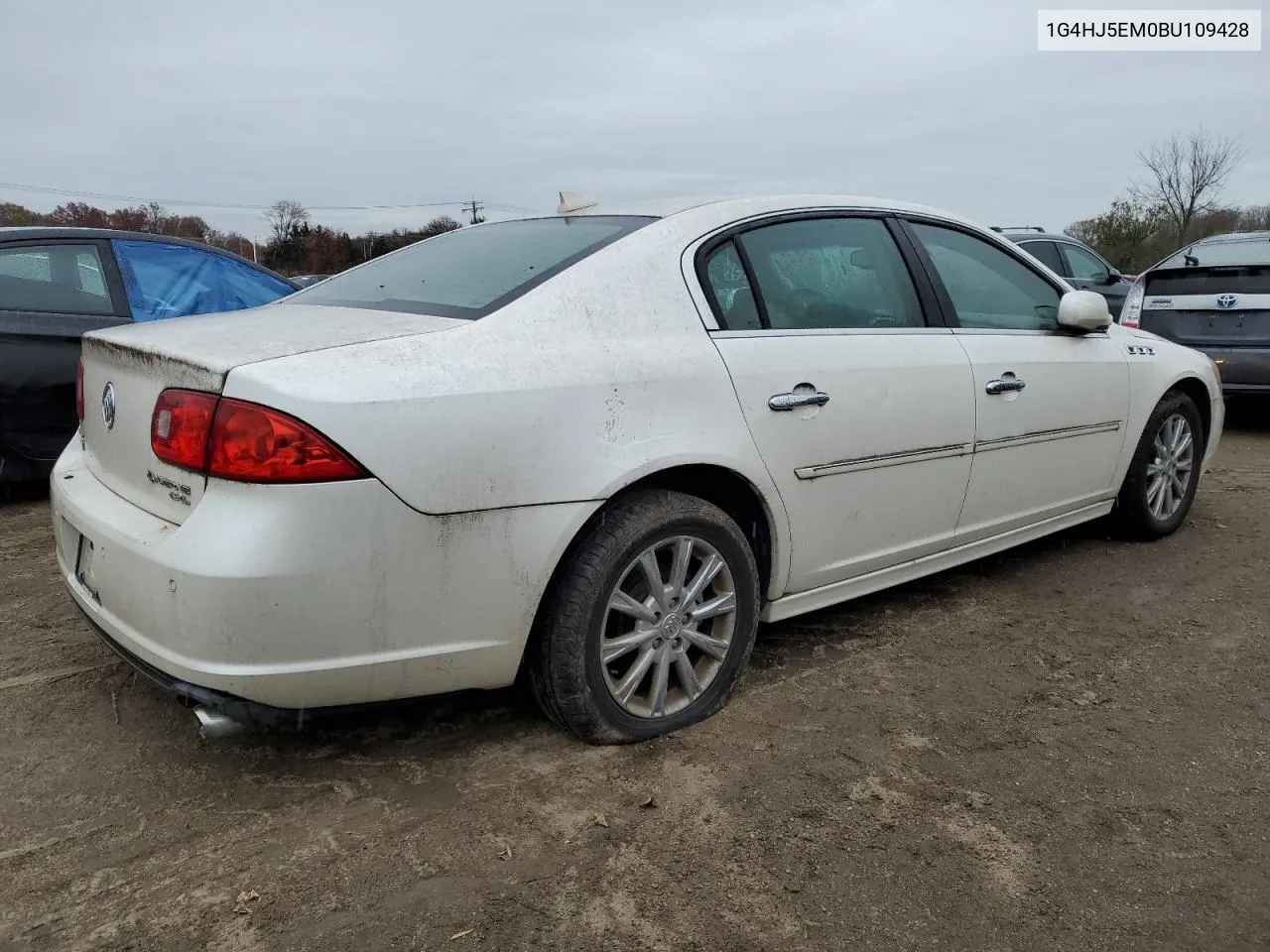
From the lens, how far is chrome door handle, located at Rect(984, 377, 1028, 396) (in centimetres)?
A: 350

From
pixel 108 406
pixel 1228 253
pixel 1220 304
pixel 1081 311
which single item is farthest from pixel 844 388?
pixel 1228 253

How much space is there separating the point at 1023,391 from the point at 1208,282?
15.1 feet

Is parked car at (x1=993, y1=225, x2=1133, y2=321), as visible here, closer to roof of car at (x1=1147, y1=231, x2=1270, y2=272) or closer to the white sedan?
roof of car at (x1=1147, y1=231, x2=1270, y2=272)

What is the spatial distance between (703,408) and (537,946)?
136cm

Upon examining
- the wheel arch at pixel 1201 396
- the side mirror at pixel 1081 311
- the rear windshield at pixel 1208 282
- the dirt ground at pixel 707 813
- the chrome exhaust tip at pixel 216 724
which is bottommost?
the dirt ground at pixel 707 813

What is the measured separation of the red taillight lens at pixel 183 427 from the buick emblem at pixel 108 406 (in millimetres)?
316

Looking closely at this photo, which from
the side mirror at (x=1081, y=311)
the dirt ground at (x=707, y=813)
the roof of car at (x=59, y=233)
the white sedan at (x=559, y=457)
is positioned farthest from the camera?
the roof of car at (x=59, y=233)

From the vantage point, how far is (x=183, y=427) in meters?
2.23

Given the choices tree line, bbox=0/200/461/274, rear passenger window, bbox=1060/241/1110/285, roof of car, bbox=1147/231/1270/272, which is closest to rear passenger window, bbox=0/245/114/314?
roof of car, bbox=1147/231/1270/272

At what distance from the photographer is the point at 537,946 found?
1930mm

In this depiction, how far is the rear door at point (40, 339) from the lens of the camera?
485 centimetres

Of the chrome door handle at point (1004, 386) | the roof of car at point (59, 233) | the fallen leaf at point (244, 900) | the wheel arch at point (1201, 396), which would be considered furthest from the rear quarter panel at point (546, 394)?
the roof of car at point (59, 233)

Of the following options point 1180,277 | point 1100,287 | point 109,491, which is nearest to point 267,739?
point 109,491

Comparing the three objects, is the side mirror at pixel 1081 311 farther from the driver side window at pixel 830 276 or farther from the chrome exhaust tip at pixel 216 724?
the chrome exhaust tip at pixel 216 724
